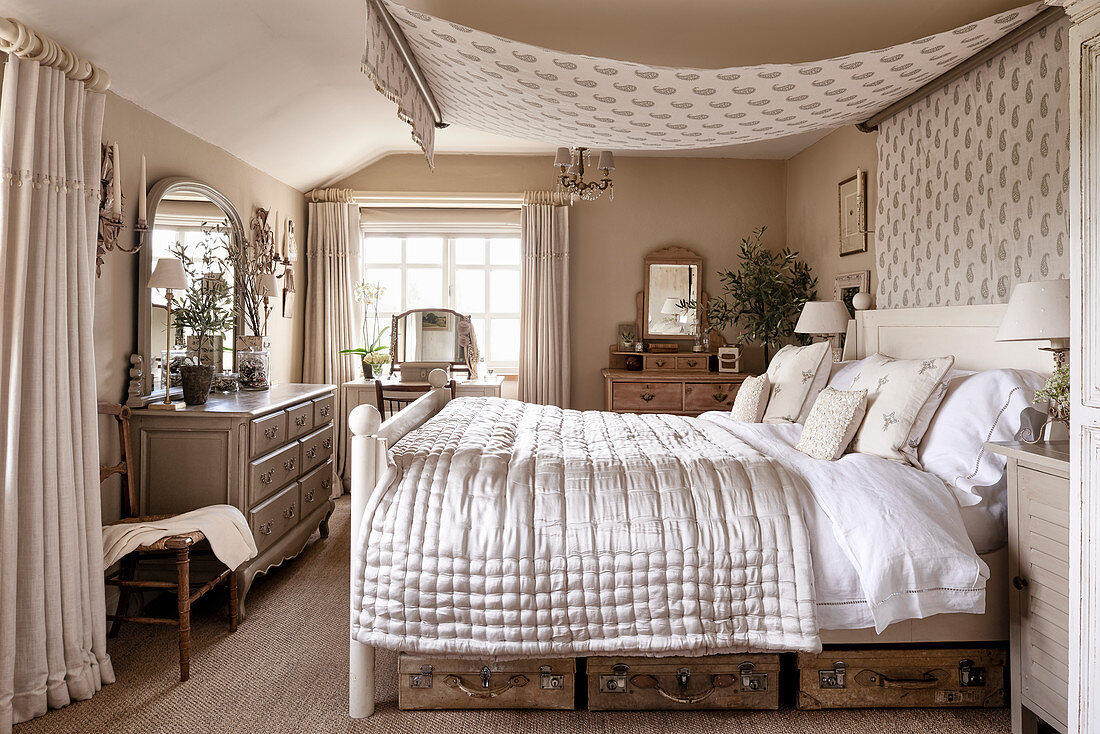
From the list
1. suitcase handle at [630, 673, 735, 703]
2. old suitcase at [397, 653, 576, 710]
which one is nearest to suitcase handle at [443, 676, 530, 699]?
old suitcase at [397, 653, 576, 710]

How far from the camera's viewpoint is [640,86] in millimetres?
2527

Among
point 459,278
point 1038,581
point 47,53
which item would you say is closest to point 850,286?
point 1038,581

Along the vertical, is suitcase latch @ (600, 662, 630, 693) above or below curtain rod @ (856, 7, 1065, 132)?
below

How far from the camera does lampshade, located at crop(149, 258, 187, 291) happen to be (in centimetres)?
308

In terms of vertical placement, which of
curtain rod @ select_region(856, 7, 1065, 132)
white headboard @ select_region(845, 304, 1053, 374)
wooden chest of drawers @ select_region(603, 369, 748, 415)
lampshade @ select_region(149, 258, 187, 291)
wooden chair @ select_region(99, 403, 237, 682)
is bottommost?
wooden chair @ select_region(99, 403, 237, 682)

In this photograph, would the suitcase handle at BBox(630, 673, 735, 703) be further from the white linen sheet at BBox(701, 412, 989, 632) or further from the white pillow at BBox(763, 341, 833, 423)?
the white pillow at BBox(763, 341, 833, 423)

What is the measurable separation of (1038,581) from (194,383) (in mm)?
3405

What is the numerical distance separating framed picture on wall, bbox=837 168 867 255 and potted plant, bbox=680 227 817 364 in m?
0.58

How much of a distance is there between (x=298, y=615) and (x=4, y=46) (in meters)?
2.37

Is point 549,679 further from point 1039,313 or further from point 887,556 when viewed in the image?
point 1039,313

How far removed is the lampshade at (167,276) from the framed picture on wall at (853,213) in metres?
3.79

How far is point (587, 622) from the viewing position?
209 cm

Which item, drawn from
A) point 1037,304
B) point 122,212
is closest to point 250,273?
point 122,212

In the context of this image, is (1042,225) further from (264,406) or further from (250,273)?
(250,273)
